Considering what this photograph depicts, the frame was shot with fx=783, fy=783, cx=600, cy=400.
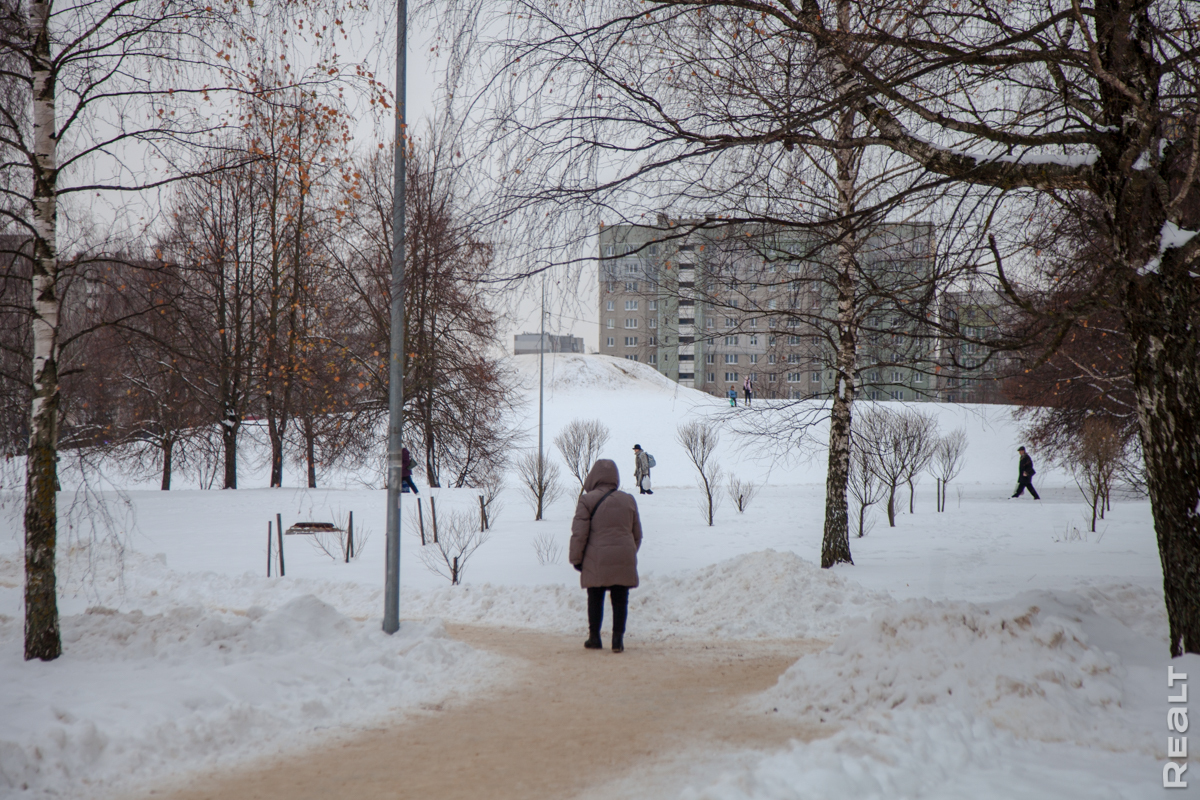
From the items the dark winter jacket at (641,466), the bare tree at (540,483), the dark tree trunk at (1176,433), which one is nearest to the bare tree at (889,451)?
the dark winter jacket at (641,466)

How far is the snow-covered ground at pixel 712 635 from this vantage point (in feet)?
12.9

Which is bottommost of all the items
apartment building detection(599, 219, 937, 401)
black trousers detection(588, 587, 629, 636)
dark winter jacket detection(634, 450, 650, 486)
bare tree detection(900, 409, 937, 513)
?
black trousers detection(588, 587, 629, 636)

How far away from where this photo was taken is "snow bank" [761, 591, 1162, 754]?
14.3 feet

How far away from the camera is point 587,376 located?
179ft

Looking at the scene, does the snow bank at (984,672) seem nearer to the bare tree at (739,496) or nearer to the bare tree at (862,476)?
the bare tree at (862,476)

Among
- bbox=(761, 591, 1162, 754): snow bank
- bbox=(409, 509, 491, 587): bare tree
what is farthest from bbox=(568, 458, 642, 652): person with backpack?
bbox=(409, 509, 491, 587): bare tree

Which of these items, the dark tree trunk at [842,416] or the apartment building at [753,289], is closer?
the apartment building at [753,289]

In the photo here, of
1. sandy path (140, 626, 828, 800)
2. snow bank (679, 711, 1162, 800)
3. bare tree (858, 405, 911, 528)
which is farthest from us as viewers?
bare tree (858, 405, 911, 528)

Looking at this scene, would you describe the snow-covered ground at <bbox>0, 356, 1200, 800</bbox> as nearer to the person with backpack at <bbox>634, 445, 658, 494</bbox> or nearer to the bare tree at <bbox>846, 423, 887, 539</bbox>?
→ the bare tree at <bbox>846, 423, 887, 539</bbox>

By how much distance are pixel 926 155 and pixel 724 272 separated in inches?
169

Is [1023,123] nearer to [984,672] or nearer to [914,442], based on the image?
[984,672]

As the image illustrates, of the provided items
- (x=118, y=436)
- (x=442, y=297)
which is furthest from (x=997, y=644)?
(x=118, y=436)

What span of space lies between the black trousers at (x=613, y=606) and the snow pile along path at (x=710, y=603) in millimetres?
718

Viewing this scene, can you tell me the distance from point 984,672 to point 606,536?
352 cm
